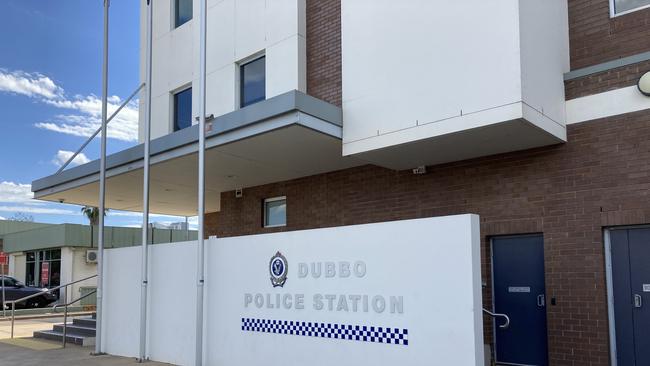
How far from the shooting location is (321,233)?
8789mm

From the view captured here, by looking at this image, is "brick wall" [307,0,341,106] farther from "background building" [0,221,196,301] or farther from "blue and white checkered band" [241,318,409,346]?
"background building" [0,221,196,301]

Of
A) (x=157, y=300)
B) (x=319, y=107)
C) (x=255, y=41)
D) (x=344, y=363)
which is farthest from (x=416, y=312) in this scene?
(x=255, y=41)

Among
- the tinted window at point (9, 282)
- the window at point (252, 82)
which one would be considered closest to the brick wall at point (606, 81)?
the window at point (252, 82)

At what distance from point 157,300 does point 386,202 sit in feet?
15.9

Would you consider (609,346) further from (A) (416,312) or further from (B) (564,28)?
(B) (564,28)

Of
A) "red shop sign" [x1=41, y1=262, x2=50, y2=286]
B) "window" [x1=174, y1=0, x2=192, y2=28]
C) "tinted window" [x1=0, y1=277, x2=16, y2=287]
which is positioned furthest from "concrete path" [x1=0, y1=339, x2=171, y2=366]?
"red shop sign" [x1=41, y1=262, x2=50, y2=286]

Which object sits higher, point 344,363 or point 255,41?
point 255,41

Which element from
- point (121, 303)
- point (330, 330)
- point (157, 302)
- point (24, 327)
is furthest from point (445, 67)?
point (24, 327)

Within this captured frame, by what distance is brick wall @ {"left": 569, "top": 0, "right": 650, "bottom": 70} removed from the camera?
9.26m

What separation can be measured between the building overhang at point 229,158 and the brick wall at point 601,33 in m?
4.08

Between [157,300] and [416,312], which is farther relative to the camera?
[157,300]

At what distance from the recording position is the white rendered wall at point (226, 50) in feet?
41.9

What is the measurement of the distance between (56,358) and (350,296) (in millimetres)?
7166

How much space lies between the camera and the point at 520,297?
10.3 m
